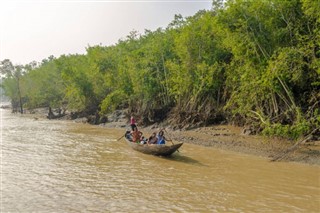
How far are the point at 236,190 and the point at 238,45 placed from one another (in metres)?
9.11

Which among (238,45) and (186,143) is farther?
(186,143)

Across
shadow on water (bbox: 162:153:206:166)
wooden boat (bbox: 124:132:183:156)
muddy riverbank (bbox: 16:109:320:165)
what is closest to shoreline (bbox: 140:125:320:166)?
muddy riverbank (bbox: 16:109:320:165)

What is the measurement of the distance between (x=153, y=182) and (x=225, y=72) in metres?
11.9

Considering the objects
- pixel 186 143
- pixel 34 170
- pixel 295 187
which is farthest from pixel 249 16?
pixel 34 170

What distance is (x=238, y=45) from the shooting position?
17.1 meters

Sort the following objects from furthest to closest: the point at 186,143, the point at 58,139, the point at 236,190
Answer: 1. the point at 58,139
2. the point at 186,143
3. the point at 236,190

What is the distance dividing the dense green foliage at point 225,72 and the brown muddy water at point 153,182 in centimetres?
323

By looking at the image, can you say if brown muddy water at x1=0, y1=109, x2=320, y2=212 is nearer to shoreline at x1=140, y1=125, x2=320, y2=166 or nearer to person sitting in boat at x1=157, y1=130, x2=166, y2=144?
shoreline at x1=140, y1=125, x2=320, y2=166

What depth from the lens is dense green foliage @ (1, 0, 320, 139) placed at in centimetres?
1550

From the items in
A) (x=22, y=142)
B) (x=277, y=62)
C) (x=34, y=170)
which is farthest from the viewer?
(x=22, y=142)

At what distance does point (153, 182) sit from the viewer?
1152 centimetres

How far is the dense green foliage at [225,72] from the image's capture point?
1550 cm

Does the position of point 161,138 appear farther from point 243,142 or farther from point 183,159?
point 243,142

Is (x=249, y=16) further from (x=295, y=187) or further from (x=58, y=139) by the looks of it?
(x=58, y=139)
